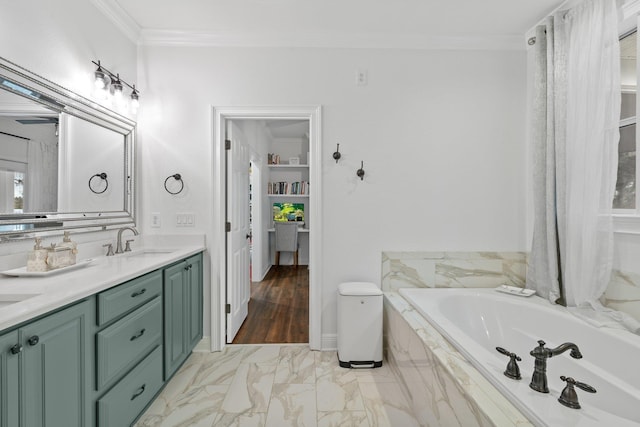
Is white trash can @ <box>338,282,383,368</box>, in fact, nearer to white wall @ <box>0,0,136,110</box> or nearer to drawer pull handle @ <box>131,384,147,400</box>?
drawer pull handle @ <box>131,384,147,400</box>

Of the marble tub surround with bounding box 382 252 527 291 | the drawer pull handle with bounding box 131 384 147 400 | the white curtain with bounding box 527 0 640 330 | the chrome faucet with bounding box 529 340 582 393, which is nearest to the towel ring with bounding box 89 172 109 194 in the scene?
the drawer pull handle with bounding box 131 384 147 400

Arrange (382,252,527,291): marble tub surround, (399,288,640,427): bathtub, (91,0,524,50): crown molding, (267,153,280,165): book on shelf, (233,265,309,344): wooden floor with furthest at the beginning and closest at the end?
(267,153,280,165): book on shelf, (233,265,309,344): wooden floor, (382,252,527,291): marble tub surround, (91,0,524,50): crown molding, (399,288,640,427): bathtub

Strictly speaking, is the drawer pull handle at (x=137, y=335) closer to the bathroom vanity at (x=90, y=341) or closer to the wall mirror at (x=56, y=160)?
the bathroom vanity at (x=90, y=341)

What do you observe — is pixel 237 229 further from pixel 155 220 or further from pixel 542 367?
pixel 542 367

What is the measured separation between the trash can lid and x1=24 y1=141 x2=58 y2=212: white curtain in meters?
1.90

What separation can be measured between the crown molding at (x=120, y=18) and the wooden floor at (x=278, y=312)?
105 inches

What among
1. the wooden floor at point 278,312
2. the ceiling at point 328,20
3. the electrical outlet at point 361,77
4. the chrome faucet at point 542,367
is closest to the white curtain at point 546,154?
the ceiling at point 328,20

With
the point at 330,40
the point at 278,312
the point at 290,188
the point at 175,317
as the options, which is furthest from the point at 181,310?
the point at 290,188

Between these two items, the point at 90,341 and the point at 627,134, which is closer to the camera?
the point at 90,341

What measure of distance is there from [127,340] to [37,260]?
57 cm

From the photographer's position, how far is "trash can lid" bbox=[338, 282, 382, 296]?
2311 millimetres

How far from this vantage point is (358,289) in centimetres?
236

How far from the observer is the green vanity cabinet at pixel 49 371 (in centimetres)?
94

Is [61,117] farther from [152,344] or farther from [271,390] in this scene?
[271,390]
